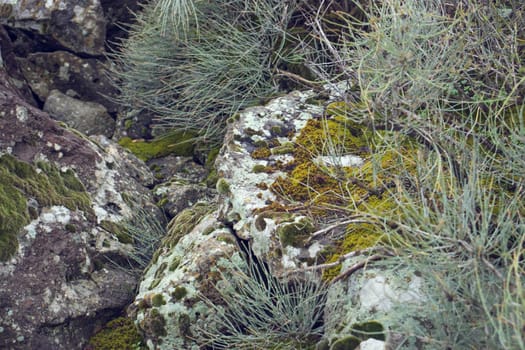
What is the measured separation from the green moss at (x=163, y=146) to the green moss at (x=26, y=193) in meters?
1.33

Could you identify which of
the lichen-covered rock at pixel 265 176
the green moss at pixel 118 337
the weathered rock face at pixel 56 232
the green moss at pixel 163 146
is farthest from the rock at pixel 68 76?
the green moss at pixel 118 337

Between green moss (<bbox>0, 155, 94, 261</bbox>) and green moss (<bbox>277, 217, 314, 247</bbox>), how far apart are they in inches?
59.6

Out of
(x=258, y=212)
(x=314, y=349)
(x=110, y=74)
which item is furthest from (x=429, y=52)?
(x=110, y=74)

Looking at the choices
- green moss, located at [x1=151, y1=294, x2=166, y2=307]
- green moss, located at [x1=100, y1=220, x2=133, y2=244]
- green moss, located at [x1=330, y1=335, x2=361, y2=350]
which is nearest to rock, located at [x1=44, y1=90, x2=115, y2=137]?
green moss, located at [x1=100, y1=220, x2=133, y2=244]

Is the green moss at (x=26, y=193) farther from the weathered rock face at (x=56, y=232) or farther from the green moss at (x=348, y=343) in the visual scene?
the green moss at (x=348, y=343)

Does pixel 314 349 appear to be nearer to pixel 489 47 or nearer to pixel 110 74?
pixel 489 47

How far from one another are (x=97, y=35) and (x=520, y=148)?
15.4 feet

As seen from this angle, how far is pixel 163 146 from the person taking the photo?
6.20m

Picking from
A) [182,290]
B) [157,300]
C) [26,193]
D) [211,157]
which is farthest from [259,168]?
[211,157]

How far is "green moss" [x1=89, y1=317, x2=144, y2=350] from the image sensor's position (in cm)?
418

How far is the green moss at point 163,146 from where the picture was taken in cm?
610

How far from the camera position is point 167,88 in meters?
6.20

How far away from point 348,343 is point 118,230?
2200 millimetres

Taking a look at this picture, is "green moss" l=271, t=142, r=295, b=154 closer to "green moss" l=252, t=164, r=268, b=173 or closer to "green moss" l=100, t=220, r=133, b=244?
"green moss" l=252, t=164, r=268, b=173
